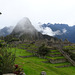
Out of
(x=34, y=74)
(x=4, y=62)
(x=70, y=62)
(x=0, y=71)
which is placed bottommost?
(x=70, y=62)

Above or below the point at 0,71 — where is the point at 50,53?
below

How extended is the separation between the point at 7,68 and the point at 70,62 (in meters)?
28.8

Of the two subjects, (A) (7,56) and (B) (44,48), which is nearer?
(A) (7,56)

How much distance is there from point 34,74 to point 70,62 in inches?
929

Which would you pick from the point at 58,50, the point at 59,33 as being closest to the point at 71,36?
the point at 59,33

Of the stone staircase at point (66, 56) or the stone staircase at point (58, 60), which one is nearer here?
the stone staircase at point (58, 60)

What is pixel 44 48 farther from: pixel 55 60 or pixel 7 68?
pixel 7 68

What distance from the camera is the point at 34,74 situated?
14.6 meters

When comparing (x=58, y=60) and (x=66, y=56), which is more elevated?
(x=66, y=56)

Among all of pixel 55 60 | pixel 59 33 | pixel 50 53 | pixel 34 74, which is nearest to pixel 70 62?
pixel 55 60

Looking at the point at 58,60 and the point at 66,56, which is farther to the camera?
the point at 66,56

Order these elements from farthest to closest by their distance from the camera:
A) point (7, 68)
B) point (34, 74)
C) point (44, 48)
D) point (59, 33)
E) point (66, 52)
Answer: point (59, 33), point (66, 52), point (44, 48), point (34, 74), point (7, 68)

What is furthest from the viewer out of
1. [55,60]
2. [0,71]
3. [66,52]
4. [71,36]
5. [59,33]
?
[59,33]

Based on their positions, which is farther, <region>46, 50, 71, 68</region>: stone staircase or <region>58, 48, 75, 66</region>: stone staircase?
<region>58, 48, 75, 66</region>: stone staircase
